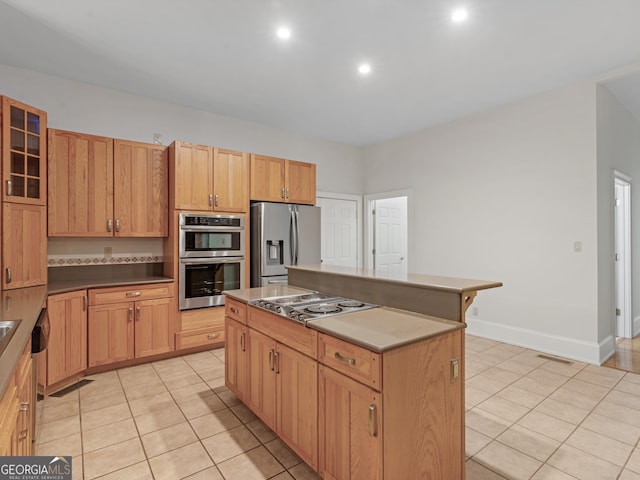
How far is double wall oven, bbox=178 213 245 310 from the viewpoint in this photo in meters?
3.54

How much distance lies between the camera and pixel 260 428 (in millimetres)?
2270

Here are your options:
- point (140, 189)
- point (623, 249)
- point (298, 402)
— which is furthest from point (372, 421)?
point (623, 249)

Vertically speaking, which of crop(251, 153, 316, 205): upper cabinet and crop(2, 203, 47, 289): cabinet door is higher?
crop(251, 153, 316, 205): upper cabinet

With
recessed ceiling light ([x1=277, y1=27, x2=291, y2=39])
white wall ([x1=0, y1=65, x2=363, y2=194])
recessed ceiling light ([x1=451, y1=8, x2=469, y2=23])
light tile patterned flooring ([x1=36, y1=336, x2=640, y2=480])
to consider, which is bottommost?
light tile patterned flooring ([x1=36, y1=336, x2=640, y2=480])

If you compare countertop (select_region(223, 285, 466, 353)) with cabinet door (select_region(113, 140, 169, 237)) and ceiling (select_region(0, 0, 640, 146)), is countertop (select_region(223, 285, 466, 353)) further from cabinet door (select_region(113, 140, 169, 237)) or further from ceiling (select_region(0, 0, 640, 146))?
cabinet door (select_region(113, 140, 169, 237))

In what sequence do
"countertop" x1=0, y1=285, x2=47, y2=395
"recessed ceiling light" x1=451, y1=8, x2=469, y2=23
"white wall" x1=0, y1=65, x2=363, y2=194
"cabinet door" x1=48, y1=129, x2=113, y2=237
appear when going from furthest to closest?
"white wall" x1=0, y1=65, x2=363, y2=194
"cabinet door" x1=48, y1=129, x2=113, y2=237
"recessed ceiling light" x1=451, y1=8, x2=469, y2=23
"countertop" x1=0, y1=285, x2=47, y2=395

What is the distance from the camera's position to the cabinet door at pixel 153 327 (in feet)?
10.9

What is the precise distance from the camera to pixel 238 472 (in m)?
1.84

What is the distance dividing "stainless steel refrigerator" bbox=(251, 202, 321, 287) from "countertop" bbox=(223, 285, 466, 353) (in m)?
2.19

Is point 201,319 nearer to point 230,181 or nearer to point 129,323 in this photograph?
point 129,323

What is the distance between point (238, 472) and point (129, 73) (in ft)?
11.5

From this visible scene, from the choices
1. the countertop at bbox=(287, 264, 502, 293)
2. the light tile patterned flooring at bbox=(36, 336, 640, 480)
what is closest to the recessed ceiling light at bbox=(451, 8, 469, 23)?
the countertop at bbox=(287, 264, 502, 293)

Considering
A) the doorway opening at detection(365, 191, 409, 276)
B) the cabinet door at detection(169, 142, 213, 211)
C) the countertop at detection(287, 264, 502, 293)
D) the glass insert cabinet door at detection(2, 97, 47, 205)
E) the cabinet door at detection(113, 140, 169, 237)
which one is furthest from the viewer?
the doorway opening at detection(365, 191, 409, 276)

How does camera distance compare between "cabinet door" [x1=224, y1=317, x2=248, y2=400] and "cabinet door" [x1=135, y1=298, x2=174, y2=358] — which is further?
"cabinet door" [x1=135, y1=298, x2=174, y2=358]
